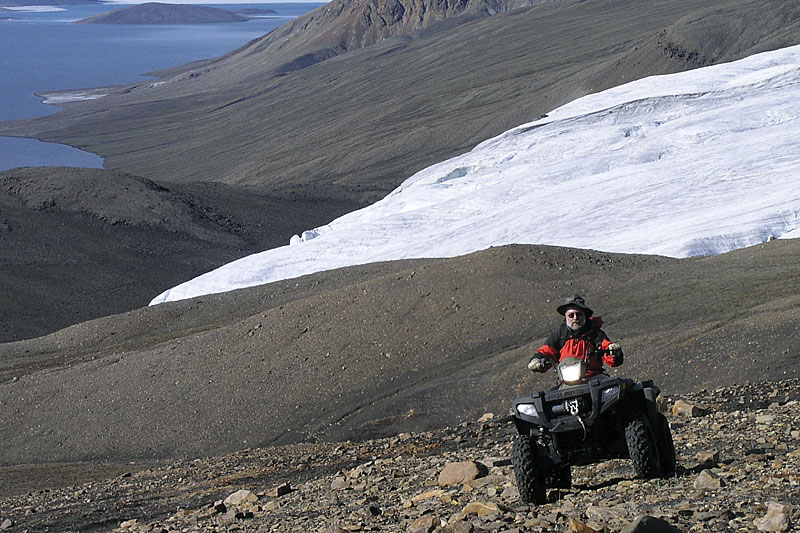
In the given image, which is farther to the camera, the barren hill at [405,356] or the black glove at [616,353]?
the barren hill at [405,356]

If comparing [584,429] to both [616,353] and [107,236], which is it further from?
[107,236]

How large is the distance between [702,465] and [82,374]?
14.5m

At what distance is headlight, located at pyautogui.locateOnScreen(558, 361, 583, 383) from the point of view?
673cm

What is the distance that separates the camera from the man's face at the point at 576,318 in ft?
22.7

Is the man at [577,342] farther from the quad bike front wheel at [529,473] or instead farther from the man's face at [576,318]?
the quad bike front wheel at [529,473]

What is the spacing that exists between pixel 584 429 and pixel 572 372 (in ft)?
1.25

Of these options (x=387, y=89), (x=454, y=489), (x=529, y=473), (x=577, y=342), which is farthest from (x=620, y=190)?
(x=387, y=89)

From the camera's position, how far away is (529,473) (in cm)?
673

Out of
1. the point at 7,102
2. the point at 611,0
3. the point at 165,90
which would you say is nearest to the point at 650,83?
the point at 611,0

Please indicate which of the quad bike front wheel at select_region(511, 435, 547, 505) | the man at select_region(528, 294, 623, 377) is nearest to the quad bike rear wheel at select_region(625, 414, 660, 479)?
the man at select_region(528, 294, 623, 377)

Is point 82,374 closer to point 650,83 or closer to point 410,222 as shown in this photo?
point 410,222

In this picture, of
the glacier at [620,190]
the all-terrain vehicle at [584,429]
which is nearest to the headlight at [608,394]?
the all-terrain vehicle at [584,429]

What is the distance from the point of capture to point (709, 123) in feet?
121

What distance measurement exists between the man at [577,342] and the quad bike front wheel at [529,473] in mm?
534
